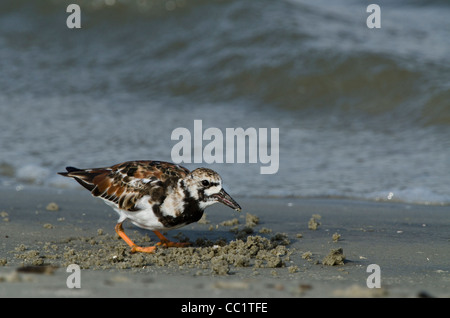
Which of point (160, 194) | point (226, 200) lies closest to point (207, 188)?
point (226, 200)

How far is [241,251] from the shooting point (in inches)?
155

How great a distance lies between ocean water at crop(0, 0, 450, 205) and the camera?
6863mm

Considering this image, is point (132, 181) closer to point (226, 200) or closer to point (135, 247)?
point (135, 247)

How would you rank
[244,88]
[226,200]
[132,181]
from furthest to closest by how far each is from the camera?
1. [244,88]
2. [132,181]
3. [226,200]

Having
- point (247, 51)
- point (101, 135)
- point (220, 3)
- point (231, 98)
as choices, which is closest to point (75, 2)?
point (220, 3)

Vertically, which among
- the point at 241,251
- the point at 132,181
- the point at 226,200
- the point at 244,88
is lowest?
the point at 241,251

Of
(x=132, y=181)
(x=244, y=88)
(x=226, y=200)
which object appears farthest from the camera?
(x=244, y=88)

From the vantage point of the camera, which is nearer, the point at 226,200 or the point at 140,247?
the point at 226,200

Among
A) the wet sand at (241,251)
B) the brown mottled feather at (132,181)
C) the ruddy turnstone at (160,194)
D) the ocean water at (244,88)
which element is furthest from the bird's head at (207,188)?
the ocean water at (244,88)

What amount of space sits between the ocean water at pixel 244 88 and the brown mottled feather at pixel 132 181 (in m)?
2.19

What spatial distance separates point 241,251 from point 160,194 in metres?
0.64

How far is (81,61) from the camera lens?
11.8m

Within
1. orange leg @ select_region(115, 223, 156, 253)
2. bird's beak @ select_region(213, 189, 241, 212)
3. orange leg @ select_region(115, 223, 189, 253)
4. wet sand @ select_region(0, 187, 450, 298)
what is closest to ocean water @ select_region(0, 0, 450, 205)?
wet sand @ select_region(0, 187, 450, 298)

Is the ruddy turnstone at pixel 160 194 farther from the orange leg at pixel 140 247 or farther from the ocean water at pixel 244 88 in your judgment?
the ocean water at pixel 244 88
